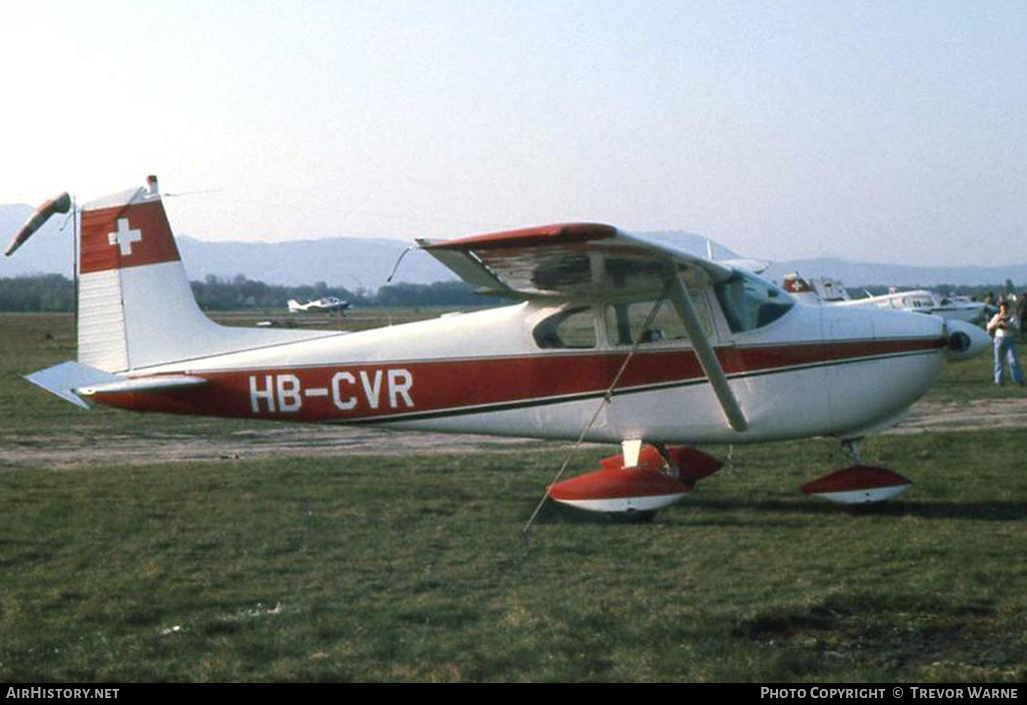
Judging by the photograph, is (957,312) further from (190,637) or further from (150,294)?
(190,637)

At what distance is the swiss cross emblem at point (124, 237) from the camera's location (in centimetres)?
1067

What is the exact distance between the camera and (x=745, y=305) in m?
9.39

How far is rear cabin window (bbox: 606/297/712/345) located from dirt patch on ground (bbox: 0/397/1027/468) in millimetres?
4501

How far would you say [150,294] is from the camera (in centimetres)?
1073

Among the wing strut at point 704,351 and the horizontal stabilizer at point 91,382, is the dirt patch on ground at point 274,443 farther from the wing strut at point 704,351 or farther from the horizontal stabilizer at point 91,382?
the wing strut at point 704,351

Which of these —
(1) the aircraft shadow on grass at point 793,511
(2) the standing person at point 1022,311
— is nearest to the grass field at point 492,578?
(1) the aircraft shadow on grass at point 793,511

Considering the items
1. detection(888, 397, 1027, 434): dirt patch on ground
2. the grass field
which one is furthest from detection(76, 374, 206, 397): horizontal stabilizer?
detection(888, 397, 1027, 434): dirt patch on ground

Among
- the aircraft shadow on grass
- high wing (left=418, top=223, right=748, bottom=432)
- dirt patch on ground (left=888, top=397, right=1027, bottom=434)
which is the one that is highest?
high wing (left=418, top=223, right=748, bottom=432)

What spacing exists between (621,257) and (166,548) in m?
3.78

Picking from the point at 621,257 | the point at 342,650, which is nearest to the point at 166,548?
the point at 342,650

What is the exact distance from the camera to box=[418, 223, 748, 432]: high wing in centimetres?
725

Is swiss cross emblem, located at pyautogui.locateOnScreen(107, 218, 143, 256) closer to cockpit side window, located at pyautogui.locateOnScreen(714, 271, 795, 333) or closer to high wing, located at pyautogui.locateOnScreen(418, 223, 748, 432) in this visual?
high wing, located at pyautogui.locateOnScreen(418, 223, 748, 432)

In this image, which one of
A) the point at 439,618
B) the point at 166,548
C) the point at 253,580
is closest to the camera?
the point at 439,618

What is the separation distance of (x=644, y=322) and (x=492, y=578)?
3.15 meters
